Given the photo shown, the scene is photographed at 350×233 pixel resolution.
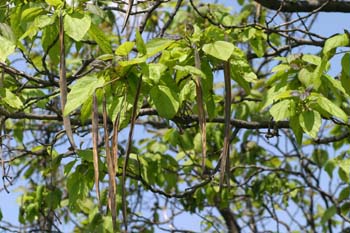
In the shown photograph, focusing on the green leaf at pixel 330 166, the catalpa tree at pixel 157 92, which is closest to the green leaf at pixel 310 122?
the catalpa tree at pixel 157 92

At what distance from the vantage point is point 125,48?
167cm

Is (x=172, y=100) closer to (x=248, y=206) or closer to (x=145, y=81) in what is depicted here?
(x=145, y=81)

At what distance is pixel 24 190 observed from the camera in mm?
4270

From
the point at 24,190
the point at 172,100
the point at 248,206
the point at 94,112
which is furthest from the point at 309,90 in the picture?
the point at 248,206

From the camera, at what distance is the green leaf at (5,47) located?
67.2 inches

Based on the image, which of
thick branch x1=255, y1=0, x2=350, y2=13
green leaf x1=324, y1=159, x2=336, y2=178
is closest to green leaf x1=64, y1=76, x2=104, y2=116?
thick branch x1=255, y1=0, x2=350, y2=13

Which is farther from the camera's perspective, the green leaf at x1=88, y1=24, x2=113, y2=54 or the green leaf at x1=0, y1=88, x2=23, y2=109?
the green leaf at x1=0, y1=88, x2=23, y2=109

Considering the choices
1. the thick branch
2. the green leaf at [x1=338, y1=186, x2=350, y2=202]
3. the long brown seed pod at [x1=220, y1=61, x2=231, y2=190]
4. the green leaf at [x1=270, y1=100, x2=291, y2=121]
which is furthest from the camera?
the thick branch

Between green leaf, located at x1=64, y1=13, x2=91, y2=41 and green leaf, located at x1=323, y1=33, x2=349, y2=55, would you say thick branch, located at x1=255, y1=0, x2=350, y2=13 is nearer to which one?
green leaf, located at x1=323, y1=33, x2=349, y2=55

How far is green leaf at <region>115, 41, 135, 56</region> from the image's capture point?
5.45ft

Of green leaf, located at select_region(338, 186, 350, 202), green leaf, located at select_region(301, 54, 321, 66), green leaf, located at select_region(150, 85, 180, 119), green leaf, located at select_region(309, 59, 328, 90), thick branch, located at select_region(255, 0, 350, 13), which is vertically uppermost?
thick branch, located at select_region(255, 0, 350, 13)

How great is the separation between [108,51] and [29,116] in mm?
1013

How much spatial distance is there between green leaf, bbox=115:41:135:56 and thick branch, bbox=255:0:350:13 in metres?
1.24

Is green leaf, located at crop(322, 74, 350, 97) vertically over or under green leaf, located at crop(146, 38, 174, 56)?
over
